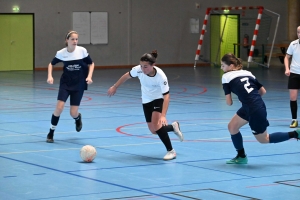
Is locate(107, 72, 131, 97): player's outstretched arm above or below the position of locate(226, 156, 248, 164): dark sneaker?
above

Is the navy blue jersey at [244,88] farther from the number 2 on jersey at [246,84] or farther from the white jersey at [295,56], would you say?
the white jersey at [295,56]

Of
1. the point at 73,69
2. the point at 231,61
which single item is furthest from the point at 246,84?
the point at 73,69

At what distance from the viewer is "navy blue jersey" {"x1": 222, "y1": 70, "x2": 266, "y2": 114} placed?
8.55 m

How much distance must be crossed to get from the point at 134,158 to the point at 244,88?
1.91m

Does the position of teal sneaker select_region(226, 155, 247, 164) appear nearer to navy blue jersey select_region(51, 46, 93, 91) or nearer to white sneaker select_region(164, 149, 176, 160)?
white sneaker select_region(164, 149, 176, 160)

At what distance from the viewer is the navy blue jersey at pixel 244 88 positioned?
A: 855 cm

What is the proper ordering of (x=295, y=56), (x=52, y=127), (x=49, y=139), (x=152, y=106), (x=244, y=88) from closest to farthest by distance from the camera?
(x=244, y=88)
(x=152, y=106)
(x=49, y=139)
(x=52, y=127)
(x=295, y=56)

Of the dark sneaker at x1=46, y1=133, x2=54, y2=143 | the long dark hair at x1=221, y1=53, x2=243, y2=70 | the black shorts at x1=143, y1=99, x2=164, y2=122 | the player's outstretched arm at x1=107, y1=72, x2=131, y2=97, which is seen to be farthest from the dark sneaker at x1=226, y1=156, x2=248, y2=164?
the dark sneaker at x1=46, y1=133, x2=54, y2=143

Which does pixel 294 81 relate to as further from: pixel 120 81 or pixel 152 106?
pixel 120 81

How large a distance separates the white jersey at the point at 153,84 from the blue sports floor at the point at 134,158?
0.86 metres

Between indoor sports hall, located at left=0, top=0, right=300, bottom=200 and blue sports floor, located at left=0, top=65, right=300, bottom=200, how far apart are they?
18 millimetres

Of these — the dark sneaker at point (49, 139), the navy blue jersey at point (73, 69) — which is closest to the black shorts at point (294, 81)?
the navy blue jersey at point (73, 69)

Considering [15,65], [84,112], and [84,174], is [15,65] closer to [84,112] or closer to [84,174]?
[84,112]

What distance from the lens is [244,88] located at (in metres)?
8.54
